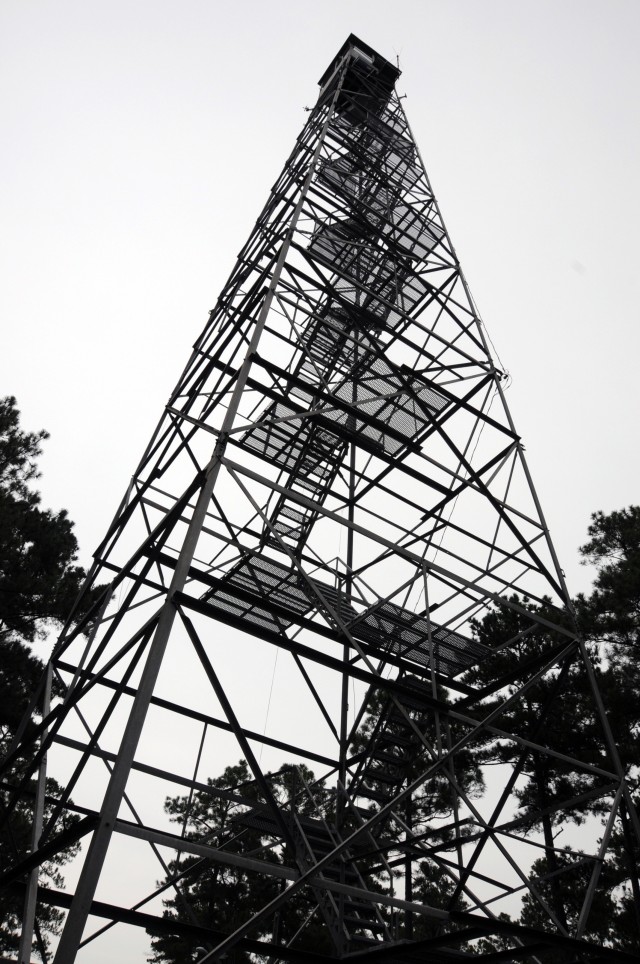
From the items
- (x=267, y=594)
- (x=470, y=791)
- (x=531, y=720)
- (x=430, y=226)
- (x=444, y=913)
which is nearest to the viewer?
(x=444, y=913)

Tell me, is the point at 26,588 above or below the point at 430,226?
below

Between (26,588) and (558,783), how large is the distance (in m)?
13.3

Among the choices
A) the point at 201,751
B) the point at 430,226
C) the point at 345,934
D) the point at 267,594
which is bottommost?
the point at 345,934

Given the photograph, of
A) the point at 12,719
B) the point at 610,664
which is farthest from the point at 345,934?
the point at 610,664

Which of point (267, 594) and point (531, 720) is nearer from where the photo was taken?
point (267, 594)

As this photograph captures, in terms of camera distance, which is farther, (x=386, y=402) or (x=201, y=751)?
(x=386, y=402)

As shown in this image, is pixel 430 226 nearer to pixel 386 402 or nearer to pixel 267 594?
pixel 386 402

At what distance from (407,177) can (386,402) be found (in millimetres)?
6512

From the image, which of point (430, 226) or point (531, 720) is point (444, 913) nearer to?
point (430, 226)

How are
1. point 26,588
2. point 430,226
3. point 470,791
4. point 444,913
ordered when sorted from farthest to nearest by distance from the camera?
point 470,791 < point 26,588 < point 430,226 < point 444,913

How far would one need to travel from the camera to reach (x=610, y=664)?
58.2ft

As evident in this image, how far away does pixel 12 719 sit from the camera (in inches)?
555

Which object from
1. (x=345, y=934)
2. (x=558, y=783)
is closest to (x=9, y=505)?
(x=345, y=934)

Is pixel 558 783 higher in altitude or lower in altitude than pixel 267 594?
lower
